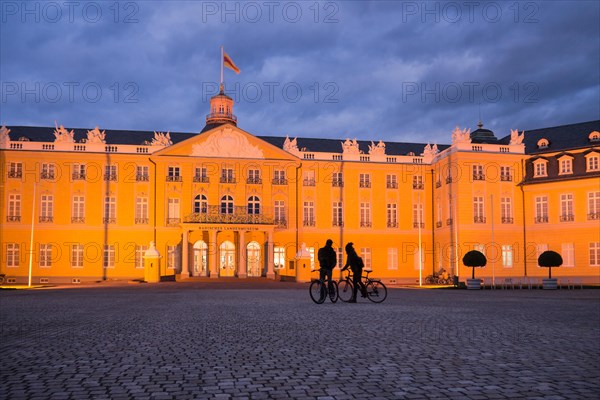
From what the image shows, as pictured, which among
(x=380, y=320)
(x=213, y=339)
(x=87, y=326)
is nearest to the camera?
(x=213, y=339)

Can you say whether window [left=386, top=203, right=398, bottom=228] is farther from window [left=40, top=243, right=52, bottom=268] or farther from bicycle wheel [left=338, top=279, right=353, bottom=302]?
bicycle wheel [left=338, top=279, right=353, bottom=302]

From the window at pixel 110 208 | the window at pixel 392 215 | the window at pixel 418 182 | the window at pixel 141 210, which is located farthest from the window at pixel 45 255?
the window at pixel 418 182

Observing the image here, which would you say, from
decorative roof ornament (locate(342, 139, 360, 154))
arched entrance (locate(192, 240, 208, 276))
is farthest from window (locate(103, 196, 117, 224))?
decorative roof ornament (locate(342, 139, 360, 154))

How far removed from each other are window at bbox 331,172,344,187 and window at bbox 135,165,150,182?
16353 mm

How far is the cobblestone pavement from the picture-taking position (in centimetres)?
695

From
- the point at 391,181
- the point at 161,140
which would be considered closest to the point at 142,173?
the point at 161,140

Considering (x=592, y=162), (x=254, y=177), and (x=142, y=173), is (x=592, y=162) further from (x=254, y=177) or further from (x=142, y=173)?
(x=142, y=173)

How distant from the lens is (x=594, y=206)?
171ft

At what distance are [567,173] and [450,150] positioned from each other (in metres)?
9.62

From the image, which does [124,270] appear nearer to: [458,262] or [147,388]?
[458,262]

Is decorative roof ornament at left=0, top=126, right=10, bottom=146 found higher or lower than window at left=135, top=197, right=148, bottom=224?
higher

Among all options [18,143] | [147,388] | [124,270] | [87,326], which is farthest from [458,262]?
[147,388]

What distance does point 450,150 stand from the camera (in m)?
57.2

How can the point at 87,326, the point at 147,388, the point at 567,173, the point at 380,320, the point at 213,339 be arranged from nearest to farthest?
the point at 147,388 < the point at 213,339 < the point at 87,326 < the point at 380,320 < the point at 567,173
